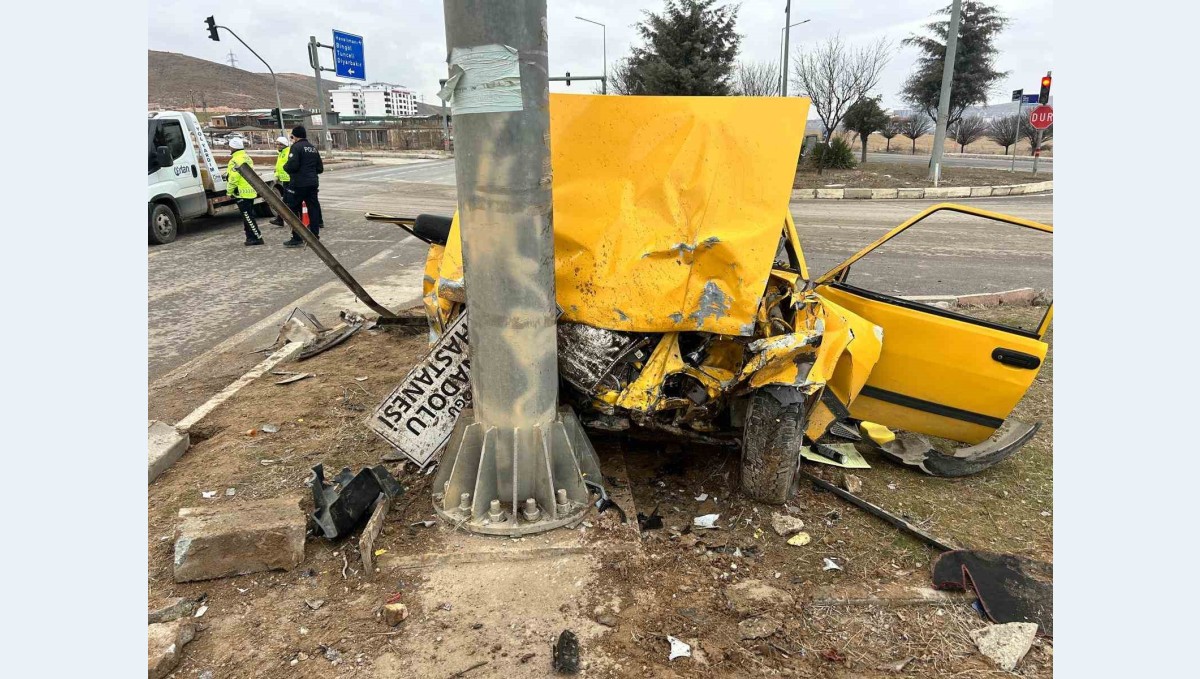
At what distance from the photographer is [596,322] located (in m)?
3.20

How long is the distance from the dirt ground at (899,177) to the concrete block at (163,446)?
762 inches

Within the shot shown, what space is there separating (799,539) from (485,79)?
2598 mm

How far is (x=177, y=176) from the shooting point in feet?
37.6

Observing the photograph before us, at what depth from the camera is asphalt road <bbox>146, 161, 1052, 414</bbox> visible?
6.66 meters

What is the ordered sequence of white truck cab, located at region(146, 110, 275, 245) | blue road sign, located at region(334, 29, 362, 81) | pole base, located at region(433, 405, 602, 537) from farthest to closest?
blue road sign, located at region(334, 29, 362, 81) → white truck cab, located at region(146, 110, 275, 245) → pole base, located at region(433, 405, 602, 537)

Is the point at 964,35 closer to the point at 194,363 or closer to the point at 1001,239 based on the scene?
the point at 1001,239

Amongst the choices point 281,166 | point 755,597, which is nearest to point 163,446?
point 755,597

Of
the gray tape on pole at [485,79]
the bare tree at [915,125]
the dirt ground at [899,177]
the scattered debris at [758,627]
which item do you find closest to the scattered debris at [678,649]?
the scattered debris at [758,627]

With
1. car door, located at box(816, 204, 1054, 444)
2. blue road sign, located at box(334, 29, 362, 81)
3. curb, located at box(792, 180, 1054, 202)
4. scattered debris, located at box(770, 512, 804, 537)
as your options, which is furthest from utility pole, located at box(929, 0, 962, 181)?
blue road sign, located at box(334, 29, 362, 81)

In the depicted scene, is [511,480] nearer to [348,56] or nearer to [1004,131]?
[348,56]

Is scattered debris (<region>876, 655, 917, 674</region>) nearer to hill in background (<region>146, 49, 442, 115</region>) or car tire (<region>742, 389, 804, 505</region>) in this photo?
car tire (<region>742, 389, 804, 505</region>)

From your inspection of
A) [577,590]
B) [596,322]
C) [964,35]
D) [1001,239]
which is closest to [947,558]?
[577,590]

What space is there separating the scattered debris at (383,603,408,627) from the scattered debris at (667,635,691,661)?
1.06 metres

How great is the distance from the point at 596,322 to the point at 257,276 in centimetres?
758
